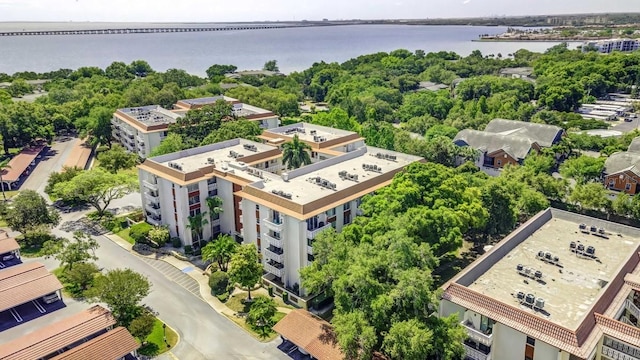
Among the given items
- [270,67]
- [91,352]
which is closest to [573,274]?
[91,352]

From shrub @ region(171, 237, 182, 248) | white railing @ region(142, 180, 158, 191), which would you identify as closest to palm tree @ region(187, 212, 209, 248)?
shrub @ region(171, 237, 182, 248)

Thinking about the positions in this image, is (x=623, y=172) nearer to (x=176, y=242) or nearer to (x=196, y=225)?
(x=196, y=225)

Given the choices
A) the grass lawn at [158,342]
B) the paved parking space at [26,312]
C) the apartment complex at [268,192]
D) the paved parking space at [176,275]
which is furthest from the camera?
the paved parking space at [176,275]

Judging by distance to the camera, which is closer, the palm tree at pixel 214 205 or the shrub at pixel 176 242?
the palm tree at pixel 214 205

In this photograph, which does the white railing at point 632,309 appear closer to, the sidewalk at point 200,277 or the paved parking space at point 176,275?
the sidewalk at point 200,277

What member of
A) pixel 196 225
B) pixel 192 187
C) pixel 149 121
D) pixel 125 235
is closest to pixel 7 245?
pixel 125 235

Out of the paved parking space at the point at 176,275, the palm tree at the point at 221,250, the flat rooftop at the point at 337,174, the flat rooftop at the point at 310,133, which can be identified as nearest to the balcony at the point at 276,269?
the palm tree at the point at 221,250

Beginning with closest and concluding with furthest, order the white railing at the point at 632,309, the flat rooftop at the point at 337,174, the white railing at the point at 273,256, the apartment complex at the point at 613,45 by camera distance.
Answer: the white railing at the point at 632,309
the white railing at the point at 273,256
the flat rooftop at the point at 337,174
the apartment complex at the point at 613,45
